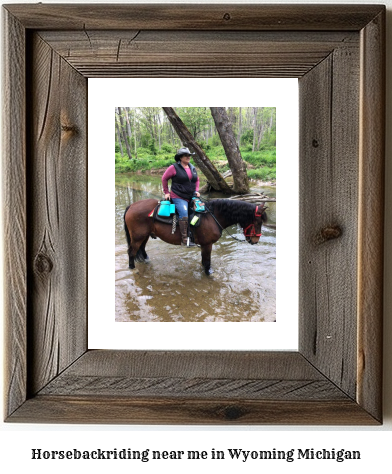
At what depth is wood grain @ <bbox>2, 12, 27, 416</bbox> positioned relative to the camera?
25.3 inches

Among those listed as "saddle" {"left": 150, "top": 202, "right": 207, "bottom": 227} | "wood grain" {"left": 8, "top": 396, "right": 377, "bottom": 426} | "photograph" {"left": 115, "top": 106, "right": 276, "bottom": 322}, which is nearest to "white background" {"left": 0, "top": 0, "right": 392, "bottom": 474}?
"wood grain" {"left": 8, "top": 396, "right": 377, "bottom": 426}

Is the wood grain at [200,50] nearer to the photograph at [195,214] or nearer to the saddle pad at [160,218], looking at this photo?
the photograph at [195,214]

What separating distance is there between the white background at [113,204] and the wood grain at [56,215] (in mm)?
16

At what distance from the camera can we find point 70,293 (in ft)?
2.18

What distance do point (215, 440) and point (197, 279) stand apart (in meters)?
0.24

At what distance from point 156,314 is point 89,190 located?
0.67 ft

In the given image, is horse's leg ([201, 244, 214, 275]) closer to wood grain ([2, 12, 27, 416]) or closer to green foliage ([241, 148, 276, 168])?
green foliage ([241, 148, 276, 168])

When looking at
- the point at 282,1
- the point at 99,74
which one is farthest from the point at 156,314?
the point at 282,1

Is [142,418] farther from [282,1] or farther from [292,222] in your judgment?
[282,1]

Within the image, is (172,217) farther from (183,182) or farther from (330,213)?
(330,213)

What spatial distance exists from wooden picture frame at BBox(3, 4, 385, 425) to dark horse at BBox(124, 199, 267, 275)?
0.21ft

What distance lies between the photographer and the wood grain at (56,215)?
65 cm

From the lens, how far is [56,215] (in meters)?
0.66

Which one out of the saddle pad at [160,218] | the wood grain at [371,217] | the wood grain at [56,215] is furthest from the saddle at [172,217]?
the wood grain at [371,217]
